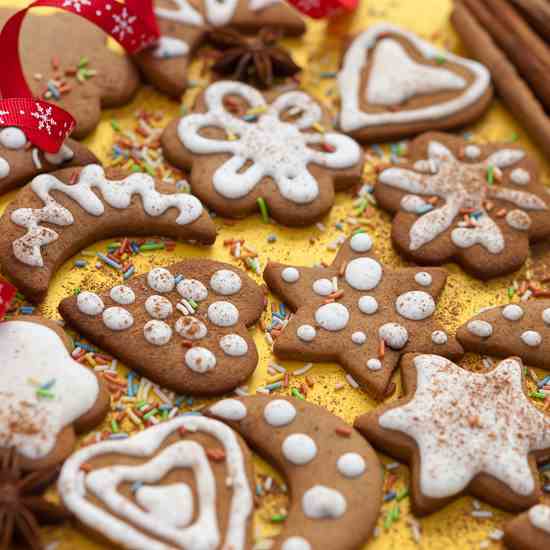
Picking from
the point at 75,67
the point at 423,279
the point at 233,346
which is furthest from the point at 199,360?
the point at 75,67

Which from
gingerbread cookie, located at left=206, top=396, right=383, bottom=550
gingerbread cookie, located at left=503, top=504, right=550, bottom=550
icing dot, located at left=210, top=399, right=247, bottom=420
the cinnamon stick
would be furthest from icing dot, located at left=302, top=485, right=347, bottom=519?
the cinnamon stick

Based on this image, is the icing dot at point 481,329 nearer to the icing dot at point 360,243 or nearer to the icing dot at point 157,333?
the icing dot at point 360,243

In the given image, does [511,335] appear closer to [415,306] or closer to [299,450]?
[415,306]

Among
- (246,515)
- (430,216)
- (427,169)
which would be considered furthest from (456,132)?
(246,515)

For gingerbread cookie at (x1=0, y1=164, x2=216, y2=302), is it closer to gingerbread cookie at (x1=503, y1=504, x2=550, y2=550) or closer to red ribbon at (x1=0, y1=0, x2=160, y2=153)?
red ribbon at (x1=0, y1=0, x2=160, y2=153)

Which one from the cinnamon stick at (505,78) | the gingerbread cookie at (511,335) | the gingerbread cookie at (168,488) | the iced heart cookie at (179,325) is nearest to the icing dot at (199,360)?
the iced heart cookie at (179,325)

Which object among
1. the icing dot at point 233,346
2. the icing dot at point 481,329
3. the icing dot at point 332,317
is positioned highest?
the icing dot at point 481,329

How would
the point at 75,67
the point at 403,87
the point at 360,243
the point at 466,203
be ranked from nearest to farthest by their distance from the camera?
the point at 360,243, the point at 466,203, the point at 75,67, the point at 403,87

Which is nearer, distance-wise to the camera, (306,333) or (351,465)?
(351,465)
